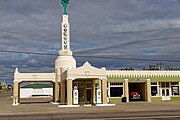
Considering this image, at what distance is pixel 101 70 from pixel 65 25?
12.5 m

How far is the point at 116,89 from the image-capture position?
5306 cm

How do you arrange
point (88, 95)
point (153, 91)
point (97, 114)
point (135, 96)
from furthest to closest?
point (135, 96) < point (153, 91) < point (88, 95) < point (97, 114)

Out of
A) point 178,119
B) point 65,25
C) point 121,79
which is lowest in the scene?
point 178,119

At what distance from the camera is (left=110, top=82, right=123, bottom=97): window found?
52594mm

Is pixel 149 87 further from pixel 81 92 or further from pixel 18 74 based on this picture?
pixel 18 74

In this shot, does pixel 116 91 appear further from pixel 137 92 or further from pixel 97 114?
pixel 97 114

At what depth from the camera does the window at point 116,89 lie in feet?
173

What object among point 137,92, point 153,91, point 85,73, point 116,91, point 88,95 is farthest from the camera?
point 137,92

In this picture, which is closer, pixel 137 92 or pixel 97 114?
pixel 97 114

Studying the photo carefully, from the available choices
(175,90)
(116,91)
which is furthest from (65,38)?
(175,90)

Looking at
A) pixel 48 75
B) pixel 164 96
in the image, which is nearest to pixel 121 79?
pixel 164 96

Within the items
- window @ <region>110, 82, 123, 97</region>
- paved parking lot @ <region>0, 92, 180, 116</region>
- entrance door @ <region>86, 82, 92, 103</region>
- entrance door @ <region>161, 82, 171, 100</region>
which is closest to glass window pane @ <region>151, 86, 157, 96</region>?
entrance door @ <region>161, 82, 171, 100</region>

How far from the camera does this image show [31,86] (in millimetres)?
124312

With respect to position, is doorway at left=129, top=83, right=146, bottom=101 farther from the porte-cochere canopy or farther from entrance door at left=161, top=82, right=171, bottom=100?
the porte-cochere canopy
